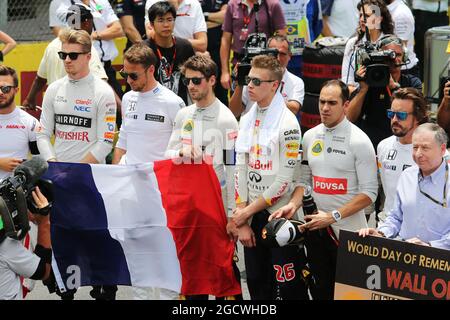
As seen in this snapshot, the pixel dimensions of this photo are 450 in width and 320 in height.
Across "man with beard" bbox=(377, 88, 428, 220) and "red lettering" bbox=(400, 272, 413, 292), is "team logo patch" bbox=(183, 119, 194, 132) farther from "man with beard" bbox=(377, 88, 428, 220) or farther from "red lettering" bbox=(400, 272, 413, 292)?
"red lettering" bbox=(400, 272, 413, 292)

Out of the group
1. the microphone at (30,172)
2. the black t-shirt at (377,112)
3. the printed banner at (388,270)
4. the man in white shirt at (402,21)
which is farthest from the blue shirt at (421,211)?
the man in white shirt at (402,21)

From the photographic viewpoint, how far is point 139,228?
339 inches

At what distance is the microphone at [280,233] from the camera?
7836mm

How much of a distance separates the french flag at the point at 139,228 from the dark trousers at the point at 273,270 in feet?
0.65

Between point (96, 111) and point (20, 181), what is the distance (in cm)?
239

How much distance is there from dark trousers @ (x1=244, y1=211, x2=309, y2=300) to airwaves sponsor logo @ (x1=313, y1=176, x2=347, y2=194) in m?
0.49

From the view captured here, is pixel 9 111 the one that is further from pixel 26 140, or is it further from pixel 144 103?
pixel 144 103

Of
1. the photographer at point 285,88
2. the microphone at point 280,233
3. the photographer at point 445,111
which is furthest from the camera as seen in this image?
the photographer at point 285,88

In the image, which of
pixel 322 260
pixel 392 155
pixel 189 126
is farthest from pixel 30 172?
pixel 392 155

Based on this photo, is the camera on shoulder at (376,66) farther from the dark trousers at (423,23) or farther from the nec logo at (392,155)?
the dark trousers at (423,23)

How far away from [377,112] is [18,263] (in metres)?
3.89

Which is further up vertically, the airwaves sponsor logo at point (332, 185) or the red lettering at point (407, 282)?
the airwaves sponsor logo at point (332, 185)

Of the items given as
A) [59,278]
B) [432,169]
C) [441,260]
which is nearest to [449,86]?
[432,169]

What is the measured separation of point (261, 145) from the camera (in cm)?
821
